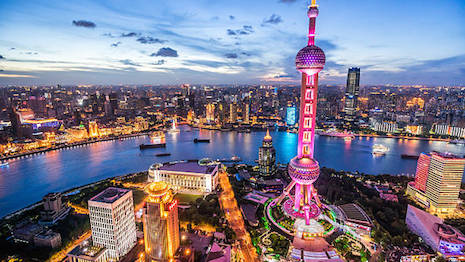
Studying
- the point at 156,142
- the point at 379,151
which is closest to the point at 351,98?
the point at 379,151

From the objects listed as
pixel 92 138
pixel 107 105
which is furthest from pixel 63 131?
pixel 107 105

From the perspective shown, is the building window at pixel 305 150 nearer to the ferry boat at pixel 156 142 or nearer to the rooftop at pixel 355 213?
the rooftop at pixel 355 213

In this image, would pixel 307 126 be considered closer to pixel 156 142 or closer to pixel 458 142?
pixel 156 142

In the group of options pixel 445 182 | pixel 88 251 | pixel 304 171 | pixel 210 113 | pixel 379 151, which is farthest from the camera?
pixel 210 113

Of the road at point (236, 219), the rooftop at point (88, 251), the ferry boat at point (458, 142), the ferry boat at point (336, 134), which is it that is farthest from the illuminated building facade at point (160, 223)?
the ferry boat at point (458, 142)

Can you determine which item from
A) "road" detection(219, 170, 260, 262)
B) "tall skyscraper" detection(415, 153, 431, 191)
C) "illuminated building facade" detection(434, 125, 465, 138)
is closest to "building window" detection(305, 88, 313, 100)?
"road" detection(219, 170, 260, 262)

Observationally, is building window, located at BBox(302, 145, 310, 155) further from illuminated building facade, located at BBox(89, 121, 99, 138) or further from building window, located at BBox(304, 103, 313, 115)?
illuminated building facade, located at BBox(89, 121, 99, 138)
